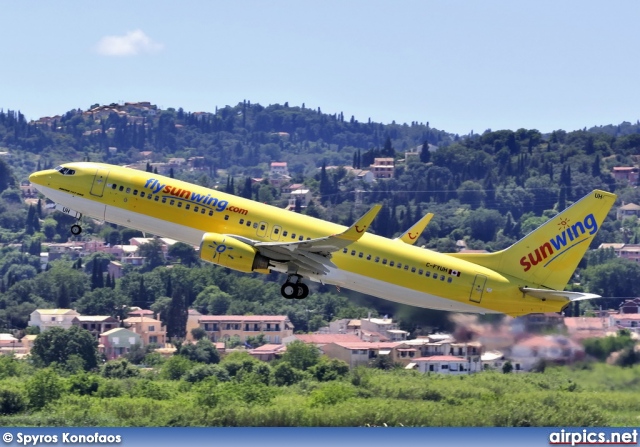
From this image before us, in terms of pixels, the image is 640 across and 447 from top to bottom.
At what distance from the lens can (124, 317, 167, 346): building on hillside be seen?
15729 cm

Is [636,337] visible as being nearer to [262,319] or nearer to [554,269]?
[554,269]

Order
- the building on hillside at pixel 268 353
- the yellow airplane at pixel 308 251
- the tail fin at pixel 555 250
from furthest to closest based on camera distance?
the building on hillside at pixel 268 353
the tail fin at pixel 555 250
the yellow airplane at pixel 308 251

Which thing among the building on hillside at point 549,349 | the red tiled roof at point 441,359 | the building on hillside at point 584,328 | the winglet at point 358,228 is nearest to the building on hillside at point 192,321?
the red tiled roof at point 441,359

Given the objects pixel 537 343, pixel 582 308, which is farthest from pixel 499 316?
pixel 582 308

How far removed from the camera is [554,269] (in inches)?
2702

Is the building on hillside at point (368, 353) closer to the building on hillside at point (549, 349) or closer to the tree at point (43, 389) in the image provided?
the tree at point (43, 389)

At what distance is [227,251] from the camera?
64.2 meters

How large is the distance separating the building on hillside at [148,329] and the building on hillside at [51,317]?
23.0ft

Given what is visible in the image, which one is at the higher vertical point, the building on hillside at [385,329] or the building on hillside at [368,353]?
the building on hillside at [385,329]

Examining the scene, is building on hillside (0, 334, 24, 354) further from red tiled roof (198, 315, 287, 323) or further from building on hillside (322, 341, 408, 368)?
building on hillside (322, 341, 408, 368)

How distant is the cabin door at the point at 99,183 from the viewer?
67125 mm

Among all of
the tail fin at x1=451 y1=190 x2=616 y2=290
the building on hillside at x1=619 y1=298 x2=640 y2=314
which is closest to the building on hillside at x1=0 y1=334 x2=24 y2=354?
the building on hillside at x1=619 y1=298 x2=640 y2=314

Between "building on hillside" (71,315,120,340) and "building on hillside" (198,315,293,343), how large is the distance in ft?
38.9

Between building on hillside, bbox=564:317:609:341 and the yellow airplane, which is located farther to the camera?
building on hillside, bbox=564:317:609:341
